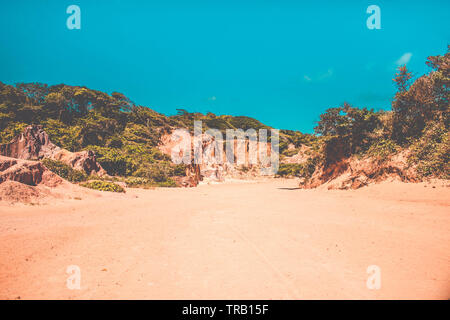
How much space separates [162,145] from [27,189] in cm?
3412

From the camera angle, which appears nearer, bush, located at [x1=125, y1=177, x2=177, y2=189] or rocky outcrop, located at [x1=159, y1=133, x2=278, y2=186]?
bush, located at [x1=125, y1=177, x2=177, y2=189]

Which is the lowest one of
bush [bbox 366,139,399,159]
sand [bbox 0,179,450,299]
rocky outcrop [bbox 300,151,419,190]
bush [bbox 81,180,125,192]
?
sand [bbox 0,179,450,299]

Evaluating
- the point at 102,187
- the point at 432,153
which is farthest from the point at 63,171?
the point at 432,153

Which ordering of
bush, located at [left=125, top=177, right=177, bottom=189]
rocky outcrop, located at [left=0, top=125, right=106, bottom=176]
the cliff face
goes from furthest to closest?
the cliff face → bush, located at [left=125, top=177, right=177, bottom=189] → rocky outcrop, located at [left=0, top=125, right=106, bottom=176]

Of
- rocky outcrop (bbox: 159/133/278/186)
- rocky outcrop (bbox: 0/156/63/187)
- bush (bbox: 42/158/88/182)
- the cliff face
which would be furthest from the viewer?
the cliff face

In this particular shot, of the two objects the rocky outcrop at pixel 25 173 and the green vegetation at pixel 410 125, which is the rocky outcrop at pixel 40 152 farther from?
the green vegetation at pixel 410 125

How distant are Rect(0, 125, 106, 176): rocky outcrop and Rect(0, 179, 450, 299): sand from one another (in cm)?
1511

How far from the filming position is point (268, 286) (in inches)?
135

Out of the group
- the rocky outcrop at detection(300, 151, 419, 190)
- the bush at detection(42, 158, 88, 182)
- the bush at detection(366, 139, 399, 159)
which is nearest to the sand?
the rocky outcrop at detection(300, 151, 419, 190)

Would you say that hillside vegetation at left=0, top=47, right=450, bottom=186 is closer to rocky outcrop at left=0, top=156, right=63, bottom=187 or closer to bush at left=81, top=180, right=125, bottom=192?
bush at left=81, top=180, right=125, bottom=192

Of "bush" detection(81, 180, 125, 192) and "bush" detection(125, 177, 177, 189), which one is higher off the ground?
"bush" detection(81, 180, 125, 192)

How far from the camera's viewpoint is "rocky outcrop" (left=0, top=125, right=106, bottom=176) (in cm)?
2241

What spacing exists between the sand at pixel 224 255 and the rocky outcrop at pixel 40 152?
1511 cm

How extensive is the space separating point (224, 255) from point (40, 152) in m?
30.0
